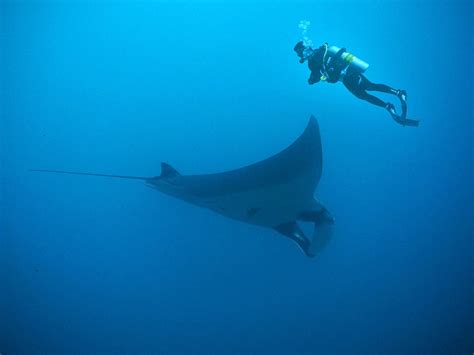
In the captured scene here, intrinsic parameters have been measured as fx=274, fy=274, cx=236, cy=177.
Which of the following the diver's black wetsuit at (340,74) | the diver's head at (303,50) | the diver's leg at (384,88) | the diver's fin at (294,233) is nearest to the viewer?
the diver's fin at (294,233)

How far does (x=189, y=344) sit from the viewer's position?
9.34 metres

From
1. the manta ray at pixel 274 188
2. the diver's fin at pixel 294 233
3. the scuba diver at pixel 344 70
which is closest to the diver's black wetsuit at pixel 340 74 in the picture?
the scuba diver at pixel 344 70

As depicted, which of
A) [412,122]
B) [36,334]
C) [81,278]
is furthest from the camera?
[81,278]

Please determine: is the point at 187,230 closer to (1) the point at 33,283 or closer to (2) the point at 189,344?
(2) the point at 189,344

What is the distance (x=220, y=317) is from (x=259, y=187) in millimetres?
7826

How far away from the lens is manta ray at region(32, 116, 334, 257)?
10.0 feet

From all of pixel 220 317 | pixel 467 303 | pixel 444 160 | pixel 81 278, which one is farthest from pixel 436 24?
pixel 81 278

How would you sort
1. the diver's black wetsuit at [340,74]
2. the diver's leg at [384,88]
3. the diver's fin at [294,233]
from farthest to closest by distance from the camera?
the diver's black wetsuit at [340,74] → the diver's leg at [384,88] → the diver's fin at [294,233]

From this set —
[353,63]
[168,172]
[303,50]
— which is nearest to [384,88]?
[353,63]

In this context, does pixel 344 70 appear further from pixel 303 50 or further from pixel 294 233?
pixel 294 233

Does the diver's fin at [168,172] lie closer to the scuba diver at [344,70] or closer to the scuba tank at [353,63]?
the scuba diver at [344,70]

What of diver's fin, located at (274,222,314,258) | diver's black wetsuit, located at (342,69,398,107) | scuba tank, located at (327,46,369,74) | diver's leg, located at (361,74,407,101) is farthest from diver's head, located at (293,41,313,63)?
diver's fin, located at (274,222,314,258)

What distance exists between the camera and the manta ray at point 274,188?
120 inches

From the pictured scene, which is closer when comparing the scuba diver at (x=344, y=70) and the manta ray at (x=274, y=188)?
the manta ray at (x=274, y=188)
